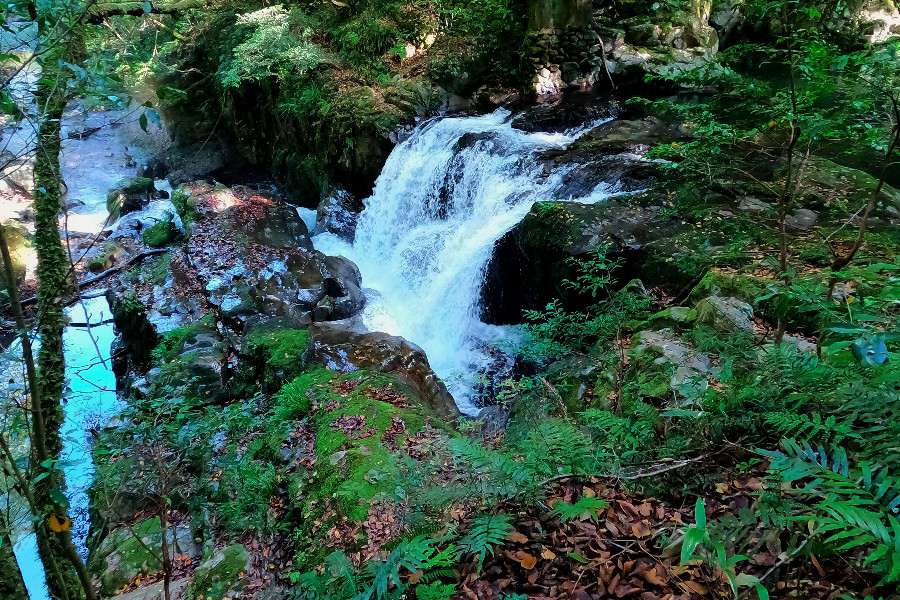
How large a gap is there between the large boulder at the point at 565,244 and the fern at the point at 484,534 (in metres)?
4.14

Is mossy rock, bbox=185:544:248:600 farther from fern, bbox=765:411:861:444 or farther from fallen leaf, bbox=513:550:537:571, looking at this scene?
fern, bbox=765:411:861:444

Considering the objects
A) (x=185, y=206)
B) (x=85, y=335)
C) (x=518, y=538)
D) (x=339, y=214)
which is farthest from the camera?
(x=339, y=214)

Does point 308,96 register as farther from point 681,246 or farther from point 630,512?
point 630,512

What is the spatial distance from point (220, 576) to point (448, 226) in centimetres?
713

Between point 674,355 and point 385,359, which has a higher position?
point 385,359

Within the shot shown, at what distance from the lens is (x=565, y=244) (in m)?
6.52

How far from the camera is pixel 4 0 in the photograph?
2260 mm

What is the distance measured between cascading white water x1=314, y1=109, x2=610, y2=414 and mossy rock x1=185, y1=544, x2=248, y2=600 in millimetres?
3375

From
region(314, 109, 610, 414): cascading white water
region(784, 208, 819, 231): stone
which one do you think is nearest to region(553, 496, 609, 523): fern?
region(314, 109, 610, 414): cascading white water

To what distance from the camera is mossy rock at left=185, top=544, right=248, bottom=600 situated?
3740 millimetres

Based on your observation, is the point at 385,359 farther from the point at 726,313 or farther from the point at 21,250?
the point at 21,250

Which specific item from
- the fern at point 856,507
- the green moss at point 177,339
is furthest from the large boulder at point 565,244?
the green moss at point 177,339

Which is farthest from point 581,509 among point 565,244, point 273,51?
point 273,51

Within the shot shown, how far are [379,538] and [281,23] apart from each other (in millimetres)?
13199
